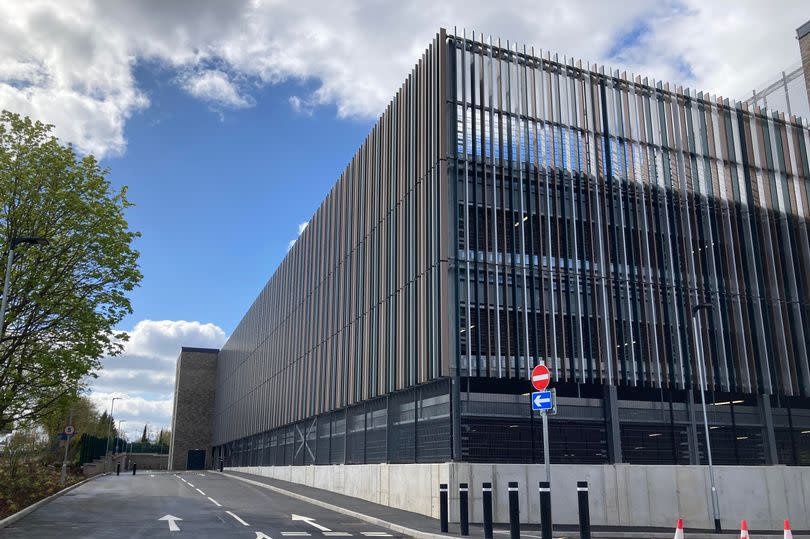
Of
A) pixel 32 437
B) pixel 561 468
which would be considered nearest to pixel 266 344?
pixel 32 437

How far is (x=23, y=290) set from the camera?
24719mm

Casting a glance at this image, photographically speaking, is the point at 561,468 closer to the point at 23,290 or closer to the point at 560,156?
the point at 560,156

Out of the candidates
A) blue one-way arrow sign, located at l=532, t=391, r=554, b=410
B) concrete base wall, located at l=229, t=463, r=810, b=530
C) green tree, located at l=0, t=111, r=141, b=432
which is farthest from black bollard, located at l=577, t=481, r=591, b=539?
green tree, located at l=0, t=111, r=141, b=432

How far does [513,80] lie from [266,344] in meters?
41.4

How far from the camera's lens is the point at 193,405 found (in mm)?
93750

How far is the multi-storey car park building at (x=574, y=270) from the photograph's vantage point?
25125 millimetres

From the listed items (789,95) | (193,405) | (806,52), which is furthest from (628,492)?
(193,405)

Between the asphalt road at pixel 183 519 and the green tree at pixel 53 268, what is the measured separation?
16.1ft

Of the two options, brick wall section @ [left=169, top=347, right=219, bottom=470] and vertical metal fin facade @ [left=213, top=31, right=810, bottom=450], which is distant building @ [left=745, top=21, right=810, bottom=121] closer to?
vertical metal fin facade @ [left=213, top=31, right=810, bottom=450]

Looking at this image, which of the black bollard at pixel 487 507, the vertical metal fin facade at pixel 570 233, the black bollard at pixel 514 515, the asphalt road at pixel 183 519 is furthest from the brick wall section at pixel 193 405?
the black bollard at pixel 514 515

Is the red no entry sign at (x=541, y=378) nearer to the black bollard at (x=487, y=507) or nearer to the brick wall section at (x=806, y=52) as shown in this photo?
the black bollard at (x=487, y=507)

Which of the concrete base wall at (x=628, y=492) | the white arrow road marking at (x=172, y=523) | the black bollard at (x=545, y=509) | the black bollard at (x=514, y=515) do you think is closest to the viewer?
the black bollard at (x=545, y=509)

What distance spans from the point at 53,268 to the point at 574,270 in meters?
21.0

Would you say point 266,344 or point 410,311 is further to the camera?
point 266,344
